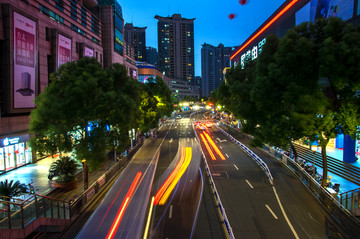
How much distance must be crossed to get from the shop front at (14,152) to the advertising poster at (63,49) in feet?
34.3

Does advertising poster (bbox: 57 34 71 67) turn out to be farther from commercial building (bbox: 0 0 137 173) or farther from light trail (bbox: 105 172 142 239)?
light trail (bbox: 105 172 142 239)

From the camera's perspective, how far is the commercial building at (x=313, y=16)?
2161cm

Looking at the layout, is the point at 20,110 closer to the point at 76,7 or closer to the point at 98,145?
the point at 98,145

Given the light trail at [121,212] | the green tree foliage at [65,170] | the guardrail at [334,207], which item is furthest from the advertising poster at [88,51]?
the guardrail at [334,207]

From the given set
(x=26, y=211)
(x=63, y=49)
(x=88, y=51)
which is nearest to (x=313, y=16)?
(x=63, y=49)

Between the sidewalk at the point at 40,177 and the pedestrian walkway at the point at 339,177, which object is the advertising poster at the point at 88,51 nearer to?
the sidewalk at the point at 40,177

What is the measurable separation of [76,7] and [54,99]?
30.3m

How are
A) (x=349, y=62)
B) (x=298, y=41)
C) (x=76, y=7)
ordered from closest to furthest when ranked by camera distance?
(x=349, y=62), (x=298, y=41), (x=76, y=7)

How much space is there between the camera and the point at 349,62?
12211 millimetres

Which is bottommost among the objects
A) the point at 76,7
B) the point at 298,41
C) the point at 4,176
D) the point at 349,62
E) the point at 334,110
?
the point at 4,176

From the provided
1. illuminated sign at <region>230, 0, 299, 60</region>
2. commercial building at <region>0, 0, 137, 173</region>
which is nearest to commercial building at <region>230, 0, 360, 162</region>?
illuminated sign at <region>230, 0, 299, 60</region>

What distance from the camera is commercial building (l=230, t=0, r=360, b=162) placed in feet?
70.9

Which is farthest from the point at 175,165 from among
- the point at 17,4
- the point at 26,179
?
the point at 17,4

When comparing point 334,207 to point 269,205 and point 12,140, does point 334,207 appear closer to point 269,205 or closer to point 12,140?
point 269,205
